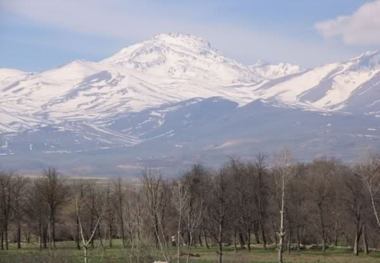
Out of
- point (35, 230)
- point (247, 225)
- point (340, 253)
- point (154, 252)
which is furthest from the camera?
point (35, 230)

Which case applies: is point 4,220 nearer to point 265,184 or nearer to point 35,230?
point 35,230

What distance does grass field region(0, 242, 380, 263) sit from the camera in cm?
3093

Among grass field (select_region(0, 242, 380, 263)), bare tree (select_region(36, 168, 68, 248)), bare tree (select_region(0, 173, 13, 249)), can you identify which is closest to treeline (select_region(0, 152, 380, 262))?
bare tree (select_region(36, 168, 68, 248))

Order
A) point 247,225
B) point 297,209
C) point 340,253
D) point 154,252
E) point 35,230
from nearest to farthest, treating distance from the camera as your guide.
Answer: point 154,252 < point 340,253 < point 297,209 < point 247,225 < point 35,230

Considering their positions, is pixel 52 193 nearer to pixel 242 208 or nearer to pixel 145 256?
pixel 242 208

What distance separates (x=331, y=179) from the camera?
84688 mm

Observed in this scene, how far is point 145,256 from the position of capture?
29578 mm

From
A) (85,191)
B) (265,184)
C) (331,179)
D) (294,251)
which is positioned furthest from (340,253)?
(85,191)

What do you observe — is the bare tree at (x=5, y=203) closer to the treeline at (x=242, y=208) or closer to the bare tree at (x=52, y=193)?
the treeline at (x=242, y=208)

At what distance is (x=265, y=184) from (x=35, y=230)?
3090 cm

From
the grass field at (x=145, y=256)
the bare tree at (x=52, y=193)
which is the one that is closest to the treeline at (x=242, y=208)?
the bare tree at (x=52, y=193)

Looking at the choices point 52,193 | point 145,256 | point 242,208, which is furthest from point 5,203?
point 145,256

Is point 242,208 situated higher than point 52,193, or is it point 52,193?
point 52,193

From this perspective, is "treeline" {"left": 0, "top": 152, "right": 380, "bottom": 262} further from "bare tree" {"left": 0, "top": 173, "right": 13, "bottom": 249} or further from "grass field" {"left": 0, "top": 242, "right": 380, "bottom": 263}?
"grass field" {"left": 0, "top": 242, "right": 380, "bottom": 263}
